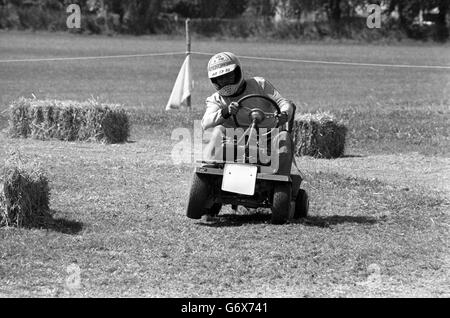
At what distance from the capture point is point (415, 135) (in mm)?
14828

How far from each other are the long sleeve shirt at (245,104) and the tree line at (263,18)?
1646 inches

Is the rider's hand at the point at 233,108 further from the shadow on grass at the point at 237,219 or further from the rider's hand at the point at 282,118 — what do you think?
the shadow on grass at the point at 237,219

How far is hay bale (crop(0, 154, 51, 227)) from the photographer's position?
752 cm

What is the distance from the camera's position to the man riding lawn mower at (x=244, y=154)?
7.95 m

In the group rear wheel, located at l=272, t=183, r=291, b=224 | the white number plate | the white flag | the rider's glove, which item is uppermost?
the rider's glove

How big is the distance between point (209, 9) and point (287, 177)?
54.8 meters

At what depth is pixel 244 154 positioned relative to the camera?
8.14m

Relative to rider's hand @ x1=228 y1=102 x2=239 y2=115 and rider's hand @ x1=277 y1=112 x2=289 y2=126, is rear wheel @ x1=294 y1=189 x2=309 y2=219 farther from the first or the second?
rider's hand @ x1=228 y1=102 x2=239 y2=115

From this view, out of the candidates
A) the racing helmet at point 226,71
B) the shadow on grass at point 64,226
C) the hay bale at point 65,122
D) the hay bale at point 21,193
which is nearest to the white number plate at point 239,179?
the racing helmet at point 226,71

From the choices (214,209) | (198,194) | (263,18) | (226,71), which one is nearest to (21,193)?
(198,194)

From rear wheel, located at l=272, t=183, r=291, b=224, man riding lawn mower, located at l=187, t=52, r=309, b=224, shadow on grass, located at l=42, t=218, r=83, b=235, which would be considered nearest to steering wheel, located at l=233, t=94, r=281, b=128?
man riding lawn mower, located at l=187, t=52, r=309, b=224

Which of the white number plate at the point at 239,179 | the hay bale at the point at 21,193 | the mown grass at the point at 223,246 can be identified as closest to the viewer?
the mown grass at the point at 223,246

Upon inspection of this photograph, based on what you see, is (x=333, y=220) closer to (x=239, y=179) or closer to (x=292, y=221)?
(x=292, y=221)

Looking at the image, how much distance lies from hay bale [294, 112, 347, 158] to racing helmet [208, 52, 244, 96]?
4183 millimetres
